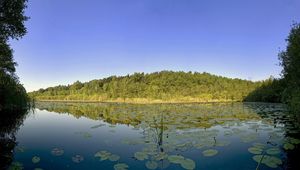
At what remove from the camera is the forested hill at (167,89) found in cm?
11256

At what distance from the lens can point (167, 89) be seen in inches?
5133

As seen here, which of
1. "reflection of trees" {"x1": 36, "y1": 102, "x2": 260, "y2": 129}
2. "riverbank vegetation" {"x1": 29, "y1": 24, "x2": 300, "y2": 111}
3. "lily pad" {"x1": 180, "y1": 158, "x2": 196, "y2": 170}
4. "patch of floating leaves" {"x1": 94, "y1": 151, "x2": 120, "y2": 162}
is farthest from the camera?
"riverbank vegetation" {"x1": 29, "y1": 24, "x2": 300, "y2": 111}

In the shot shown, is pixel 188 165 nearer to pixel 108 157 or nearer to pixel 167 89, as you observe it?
pixel 108 157

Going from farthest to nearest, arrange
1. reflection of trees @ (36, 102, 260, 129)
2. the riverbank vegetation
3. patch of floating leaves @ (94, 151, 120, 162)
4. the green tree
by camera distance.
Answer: the riverbank vegetation, reflection of trees @ (36, 102, 260, 129), the green tree, patch of floating leaves @ (94, 151, 120, 162)

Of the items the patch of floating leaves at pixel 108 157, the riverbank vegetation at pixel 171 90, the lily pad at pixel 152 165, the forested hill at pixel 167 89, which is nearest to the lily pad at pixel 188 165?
the lily pad at pixel 152 165

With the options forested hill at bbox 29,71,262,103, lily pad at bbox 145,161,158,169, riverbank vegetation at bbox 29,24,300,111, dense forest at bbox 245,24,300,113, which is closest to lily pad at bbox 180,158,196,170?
lily pad at bbox 145,161,158,169

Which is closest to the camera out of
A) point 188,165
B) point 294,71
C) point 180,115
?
point 188,165

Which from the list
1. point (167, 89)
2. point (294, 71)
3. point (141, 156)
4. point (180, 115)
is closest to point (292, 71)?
point (294, 71)

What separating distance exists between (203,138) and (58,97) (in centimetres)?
15420

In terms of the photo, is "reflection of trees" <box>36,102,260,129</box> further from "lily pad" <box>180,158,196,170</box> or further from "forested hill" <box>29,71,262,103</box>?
"forested hill" <box>29,71,262,103</box>

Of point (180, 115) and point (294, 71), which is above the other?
point (294, 71)

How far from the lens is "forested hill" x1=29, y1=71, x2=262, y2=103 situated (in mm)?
112562

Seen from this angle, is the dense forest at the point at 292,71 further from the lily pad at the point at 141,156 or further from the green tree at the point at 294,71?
the lily pad at the point at 141,156

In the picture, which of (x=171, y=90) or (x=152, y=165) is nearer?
(x=152, y=165)
